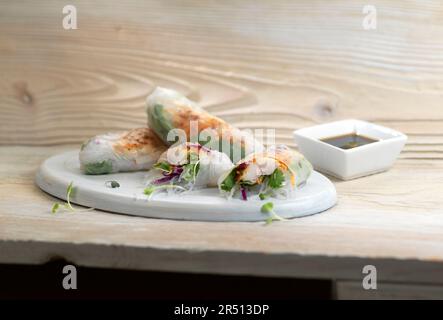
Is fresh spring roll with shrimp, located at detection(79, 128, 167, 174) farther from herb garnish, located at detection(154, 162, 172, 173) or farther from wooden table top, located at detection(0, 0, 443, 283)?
wooden table top, located at detection(0, 0, 443, 283)

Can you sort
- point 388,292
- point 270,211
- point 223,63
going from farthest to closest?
point 223,63 → point 270,211 → point 388,292

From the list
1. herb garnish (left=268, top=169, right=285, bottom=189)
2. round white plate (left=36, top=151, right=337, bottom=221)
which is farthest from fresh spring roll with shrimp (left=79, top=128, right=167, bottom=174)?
herb garnish (left=268, top=169, right=285, bottom=189)

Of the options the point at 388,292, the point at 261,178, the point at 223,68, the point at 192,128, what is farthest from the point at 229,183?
the point at 223,68

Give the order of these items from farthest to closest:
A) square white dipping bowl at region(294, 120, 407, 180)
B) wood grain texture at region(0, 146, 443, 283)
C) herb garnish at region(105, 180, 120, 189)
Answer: square white dipping bowl at region(294, 120, 407, 180)
herb garnish at region(105, 180, 120, 189)
wood grain texture at region(0, 146, 443, 283)

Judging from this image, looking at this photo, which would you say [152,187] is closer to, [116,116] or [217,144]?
[217,144]

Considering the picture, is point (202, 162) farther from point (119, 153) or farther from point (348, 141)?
point (348, 141)

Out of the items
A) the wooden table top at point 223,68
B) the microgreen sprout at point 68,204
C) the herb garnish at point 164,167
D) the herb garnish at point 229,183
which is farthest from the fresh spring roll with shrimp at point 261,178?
the wooden table top at point 223,68
